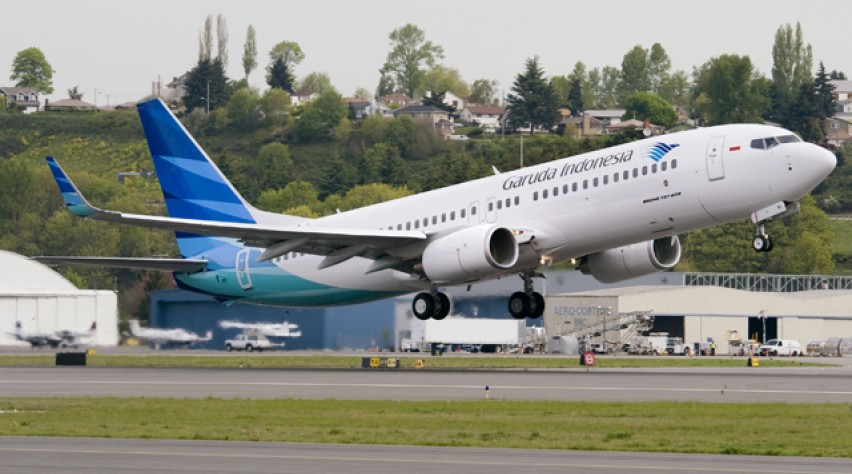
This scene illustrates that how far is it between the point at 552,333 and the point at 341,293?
156 ft

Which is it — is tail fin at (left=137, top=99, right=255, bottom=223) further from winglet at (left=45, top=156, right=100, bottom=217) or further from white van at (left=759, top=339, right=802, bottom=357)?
white van at (left=759, top=339, right=802, bottom=357)

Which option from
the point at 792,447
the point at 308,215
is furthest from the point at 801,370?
the point at 308,215

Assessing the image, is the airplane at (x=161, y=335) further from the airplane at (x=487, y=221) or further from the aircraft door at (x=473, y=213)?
the aircraft door at (x=473, y=213)

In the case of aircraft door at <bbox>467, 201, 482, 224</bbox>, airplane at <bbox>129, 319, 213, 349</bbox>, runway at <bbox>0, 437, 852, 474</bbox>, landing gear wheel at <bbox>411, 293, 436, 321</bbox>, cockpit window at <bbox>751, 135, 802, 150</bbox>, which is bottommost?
runway at <bbox>0, 437, 852, 474</bbox>

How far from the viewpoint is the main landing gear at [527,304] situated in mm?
56312

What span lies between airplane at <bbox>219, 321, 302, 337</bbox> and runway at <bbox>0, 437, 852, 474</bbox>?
51569 millimetres

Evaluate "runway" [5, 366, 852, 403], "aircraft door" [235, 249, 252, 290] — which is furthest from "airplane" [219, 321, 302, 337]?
"aircraft door" [235, 249, 252, 290]

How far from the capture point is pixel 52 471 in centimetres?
2623

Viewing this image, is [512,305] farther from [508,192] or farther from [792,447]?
[792,447]

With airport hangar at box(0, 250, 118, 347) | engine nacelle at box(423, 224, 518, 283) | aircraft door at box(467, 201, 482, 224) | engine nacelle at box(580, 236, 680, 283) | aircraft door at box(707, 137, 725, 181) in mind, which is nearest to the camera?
aircraft door at box(707, 137, 725, 181)

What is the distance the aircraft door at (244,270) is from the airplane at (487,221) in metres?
0.05

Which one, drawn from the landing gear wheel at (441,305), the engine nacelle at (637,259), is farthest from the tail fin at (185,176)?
the engine nacelle at (637,259)

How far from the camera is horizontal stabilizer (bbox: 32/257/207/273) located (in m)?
58.2

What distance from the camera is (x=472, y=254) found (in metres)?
53.0
